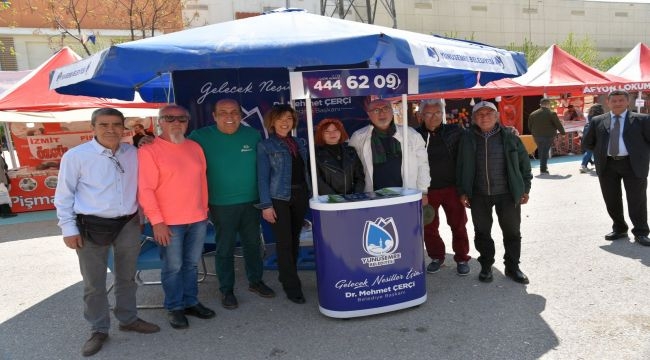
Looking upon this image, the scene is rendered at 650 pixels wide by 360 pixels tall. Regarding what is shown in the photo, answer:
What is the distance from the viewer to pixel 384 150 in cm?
415

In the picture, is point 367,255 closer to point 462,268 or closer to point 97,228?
point 462,268

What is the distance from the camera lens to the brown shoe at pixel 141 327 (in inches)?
146

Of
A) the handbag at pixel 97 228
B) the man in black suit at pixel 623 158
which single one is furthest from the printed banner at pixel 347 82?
the man in black suit at pixel 623 158

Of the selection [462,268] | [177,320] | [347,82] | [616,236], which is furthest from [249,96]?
[616,236]

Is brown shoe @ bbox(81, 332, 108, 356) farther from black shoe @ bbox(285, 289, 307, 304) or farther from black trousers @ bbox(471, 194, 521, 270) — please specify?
black trousers @ bbox(471, 194, 521, 270)

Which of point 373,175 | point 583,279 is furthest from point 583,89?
point 373,175

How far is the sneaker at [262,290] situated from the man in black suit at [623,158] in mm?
3919

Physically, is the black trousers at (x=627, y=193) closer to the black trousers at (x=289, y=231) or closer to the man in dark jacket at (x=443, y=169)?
the man in dark jacket at (x=443, y=169)

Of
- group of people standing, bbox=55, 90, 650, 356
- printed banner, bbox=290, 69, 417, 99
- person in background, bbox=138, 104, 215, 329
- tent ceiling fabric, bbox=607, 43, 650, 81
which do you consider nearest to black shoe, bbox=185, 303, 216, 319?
group of people standing, bbox=55, 90, 650, 356

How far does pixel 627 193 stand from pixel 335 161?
11.7 ft

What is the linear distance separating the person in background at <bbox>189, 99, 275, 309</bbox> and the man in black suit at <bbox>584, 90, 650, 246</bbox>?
3927 millimetres

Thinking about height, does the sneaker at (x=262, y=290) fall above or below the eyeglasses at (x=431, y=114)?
below

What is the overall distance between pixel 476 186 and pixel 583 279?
4.25ft

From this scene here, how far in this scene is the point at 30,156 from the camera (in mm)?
10789
